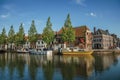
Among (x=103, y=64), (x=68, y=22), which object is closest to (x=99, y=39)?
(x=68, y=22)

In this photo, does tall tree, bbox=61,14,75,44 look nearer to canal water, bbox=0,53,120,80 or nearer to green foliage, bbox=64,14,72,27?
green foliage, bbox=64,14,72,27

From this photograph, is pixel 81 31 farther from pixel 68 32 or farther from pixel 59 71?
pixel 59 71

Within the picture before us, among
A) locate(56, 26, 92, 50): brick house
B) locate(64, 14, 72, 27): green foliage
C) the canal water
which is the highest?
locate(64, 14, 72, 27): green foliage

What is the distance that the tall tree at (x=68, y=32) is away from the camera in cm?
6931

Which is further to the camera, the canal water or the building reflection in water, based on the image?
the building reflection in water

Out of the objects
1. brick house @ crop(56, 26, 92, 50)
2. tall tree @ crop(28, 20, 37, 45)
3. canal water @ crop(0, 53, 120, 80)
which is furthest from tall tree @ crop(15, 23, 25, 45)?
canal water @ crop(0, 53, 120, 80)

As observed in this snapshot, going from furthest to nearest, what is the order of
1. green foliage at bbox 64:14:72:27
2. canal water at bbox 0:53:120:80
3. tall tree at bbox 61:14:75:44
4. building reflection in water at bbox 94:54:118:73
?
green foliage at bbox 64:14:72:27 → tall tree at bbox 61:14:75:44 → building reflection in water at bbox 94:54:118:73 → canal water at bbox 0:53:120:80

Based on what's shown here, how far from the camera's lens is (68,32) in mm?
69438

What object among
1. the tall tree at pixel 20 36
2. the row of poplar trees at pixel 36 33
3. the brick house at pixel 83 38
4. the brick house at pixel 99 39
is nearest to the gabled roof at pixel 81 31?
the brick house at pixel 83 38

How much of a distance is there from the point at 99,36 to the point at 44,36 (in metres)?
38.3

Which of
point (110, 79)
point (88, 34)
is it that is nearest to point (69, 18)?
point (88, 34)

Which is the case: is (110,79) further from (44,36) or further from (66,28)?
(44,36)

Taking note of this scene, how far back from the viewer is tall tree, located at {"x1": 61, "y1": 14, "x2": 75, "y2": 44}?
2729 inches

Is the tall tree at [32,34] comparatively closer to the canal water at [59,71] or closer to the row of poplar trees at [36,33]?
the row of poplar trees at [36,33]
